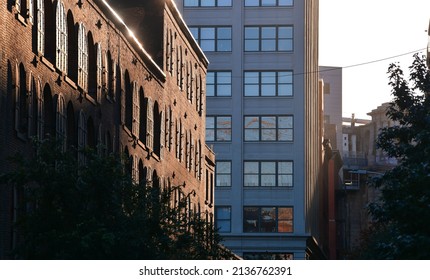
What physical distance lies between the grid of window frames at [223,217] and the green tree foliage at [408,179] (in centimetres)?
6189

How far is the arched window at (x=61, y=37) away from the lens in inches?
1614

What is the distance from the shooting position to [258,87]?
342ft

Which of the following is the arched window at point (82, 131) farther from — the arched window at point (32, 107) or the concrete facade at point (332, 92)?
the concrete facade at point (332, 92)

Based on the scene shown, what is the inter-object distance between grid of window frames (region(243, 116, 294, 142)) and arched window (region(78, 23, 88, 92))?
5845 cm

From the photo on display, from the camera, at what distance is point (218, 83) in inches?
4146

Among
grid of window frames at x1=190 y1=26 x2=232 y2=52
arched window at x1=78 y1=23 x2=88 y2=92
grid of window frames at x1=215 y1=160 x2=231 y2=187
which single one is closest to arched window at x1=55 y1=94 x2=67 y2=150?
arched window at x1=78 y1=23 x2=88 y2=92

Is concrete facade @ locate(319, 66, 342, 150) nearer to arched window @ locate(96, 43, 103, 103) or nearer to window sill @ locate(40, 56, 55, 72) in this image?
arched window @ locate(96, 43, 103, 103)

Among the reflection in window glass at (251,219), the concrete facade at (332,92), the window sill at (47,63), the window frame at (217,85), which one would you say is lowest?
the reflection in window glass at (251,219)

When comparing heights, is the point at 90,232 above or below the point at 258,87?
below

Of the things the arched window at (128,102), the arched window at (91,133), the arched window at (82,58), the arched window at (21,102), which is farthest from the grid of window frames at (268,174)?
the arched window at (21,102)

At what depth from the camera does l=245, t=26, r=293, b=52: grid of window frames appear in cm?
10331

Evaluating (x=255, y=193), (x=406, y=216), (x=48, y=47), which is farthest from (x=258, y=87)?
(x=406, y=216)

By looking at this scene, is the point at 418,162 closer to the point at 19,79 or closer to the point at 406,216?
the point at 406,216

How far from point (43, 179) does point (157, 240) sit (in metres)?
4.73
